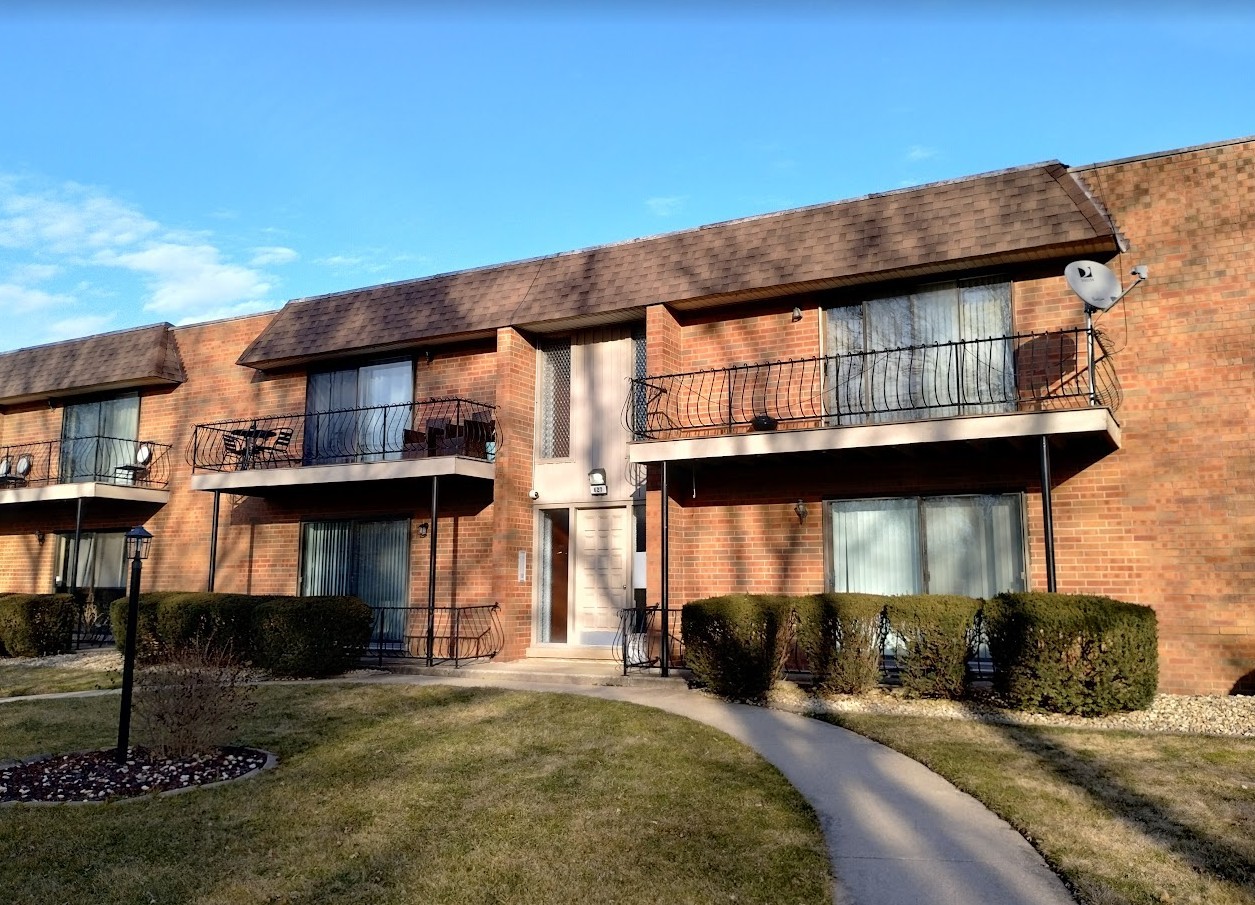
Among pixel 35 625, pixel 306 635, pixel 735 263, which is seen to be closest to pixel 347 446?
pixel 306 635

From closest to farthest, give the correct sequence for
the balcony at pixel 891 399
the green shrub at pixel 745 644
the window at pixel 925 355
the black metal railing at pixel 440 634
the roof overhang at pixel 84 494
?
1. the green shrub at pixel 745 644
2. the balcony at pixel 891 399
3. the window at pixel 925 355
4. the black metal railing at pixel 440 634
5. the roof overhang at pixel 84 494

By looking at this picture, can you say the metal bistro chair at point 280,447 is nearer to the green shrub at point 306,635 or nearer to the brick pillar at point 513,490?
the green shrub at point 306,635

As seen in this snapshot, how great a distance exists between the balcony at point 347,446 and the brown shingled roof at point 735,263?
109 centimetres

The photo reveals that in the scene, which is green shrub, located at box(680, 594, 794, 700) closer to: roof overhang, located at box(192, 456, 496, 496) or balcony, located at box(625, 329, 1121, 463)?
balcony, located at box(625, 329, 1121, 463)

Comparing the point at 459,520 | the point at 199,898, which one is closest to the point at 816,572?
the point at 459,520

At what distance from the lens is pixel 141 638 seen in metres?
12.8

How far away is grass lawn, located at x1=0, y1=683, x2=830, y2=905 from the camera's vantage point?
4.42m

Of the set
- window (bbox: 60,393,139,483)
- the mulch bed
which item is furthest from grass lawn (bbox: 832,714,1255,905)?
window (bbox: 60,393,139,483)

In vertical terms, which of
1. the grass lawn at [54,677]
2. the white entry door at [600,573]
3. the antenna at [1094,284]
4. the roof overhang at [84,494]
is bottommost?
the grass lawn at [54,677]

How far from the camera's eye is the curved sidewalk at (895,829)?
4293mm

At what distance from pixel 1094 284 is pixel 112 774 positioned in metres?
9.64

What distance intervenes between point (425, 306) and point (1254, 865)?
1222 cm

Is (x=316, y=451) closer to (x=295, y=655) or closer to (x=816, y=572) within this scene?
(x=295, y=655)

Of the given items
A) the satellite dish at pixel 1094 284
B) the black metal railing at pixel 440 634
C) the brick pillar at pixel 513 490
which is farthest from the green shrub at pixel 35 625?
→ the satellite dish at pixel 1094 284
